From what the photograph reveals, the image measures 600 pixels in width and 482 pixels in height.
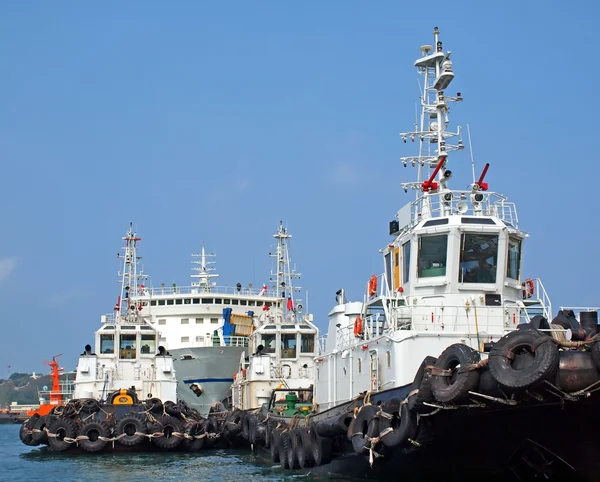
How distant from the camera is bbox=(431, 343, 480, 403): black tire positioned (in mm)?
14156

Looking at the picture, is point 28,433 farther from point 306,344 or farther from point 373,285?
point 373,285

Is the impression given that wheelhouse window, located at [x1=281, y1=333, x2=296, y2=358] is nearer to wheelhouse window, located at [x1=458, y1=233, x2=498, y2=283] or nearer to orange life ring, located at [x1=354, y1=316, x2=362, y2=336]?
orange life ring, located at [x1=354, y1=316, x2=362, y2=336]

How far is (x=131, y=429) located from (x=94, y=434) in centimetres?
128

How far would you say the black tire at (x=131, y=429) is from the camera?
3052 centimetres

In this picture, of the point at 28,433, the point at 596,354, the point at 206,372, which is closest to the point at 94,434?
the point at 28,433

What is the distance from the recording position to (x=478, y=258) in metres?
19.9

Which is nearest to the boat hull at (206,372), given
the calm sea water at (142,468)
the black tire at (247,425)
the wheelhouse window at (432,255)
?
the calm sea water at (142,468)

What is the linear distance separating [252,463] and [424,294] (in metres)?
11.9

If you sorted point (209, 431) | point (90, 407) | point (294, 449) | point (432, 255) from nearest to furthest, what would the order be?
point (432, 255) < point (294, 449) < point (90, 407) < point (209, 431)

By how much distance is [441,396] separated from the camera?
14.5 m

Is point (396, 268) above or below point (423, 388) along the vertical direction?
above

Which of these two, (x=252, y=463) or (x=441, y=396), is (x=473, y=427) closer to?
(x=441, y=396)

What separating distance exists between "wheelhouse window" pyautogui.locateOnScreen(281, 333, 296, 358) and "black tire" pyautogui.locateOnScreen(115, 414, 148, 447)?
11012mm

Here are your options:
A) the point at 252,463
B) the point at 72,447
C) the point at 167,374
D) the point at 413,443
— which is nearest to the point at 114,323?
the point at 167,374
